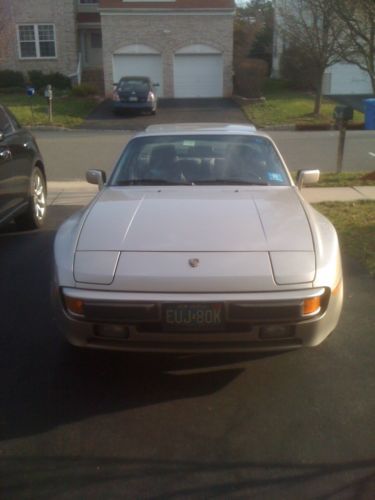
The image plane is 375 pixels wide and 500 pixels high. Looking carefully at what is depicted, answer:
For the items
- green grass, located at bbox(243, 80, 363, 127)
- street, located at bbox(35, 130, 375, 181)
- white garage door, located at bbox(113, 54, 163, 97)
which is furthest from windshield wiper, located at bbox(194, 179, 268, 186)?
white garage door, located at bbox(113, 54, 163, 97)

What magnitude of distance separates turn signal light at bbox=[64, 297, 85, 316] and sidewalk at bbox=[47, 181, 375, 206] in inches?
247

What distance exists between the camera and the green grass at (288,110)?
79.5 feet

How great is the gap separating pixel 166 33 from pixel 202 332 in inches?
1197

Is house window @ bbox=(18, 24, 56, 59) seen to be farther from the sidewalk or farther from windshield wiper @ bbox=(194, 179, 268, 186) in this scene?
windshield wiper @ bbox=(194, 179, 268, 186)

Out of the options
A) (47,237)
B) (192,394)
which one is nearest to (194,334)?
(192,394)

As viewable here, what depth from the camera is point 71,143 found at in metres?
18.5

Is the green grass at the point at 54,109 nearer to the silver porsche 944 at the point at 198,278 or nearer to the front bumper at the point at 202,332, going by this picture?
the silver porsche 944 at the point at 198,278

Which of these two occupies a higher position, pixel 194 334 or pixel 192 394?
pixel 194 334

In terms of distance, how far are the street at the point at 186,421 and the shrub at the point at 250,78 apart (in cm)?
2753

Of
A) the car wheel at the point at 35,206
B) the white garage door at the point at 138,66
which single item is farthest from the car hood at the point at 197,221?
the white garage door at the point at 138,66

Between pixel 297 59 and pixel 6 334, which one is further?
pixel 297 59

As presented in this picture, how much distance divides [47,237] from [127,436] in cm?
471

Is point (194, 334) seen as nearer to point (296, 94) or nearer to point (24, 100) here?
point (24, 100)

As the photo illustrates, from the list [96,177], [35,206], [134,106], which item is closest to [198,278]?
[96,177]
